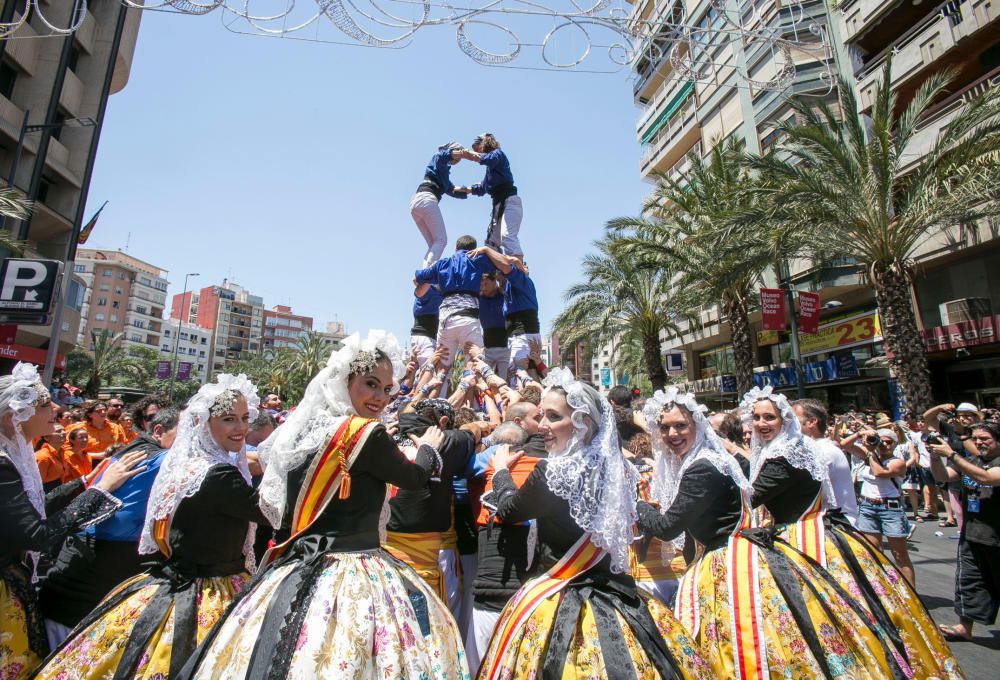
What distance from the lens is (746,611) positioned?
2.75 metres

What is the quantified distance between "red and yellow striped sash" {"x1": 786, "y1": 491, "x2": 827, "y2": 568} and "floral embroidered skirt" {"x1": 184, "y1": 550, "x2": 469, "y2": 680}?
85.4 inches

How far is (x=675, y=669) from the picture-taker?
2.10m

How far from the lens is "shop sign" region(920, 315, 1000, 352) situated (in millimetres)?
14805

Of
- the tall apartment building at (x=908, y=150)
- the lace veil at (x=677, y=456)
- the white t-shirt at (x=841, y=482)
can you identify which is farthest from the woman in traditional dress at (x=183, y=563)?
the tall apartment building at (x=908, y=150)

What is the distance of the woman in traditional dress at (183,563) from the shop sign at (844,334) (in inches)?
821

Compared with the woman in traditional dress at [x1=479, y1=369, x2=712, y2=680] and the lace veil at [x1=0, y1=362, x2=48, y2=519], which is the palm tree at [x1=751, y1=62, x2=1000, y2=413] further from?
the lace veil at [x1=0, y1=362, x2=48, y2=519]

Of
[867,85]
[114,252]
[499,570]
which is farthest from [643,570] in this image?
[114,252]

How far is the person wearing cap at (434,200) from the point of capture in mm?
7852

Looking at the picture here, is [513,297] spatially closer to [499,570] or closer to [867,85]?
[499,570]

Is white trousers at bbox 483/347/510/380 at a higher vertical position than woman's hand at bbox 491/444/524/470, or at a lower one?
higher

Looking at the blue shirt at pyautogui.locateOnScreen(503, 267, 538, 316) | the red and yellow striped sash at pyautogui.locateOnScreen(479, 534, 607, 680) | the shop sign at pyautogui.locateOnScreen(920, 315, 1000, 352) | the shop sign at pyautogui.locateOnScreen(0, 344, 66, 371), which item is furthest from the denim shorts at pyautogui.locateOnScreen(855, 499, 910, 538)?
the shop sign at pyautogui.locateOnScreen(0, 344, 66, 371)

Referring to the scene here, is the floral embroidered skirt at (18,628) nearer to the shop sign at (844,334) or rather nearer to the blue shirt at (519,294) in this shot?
the blue shirt at (519,294)

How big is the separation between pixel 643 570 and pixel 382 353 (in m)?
2.09

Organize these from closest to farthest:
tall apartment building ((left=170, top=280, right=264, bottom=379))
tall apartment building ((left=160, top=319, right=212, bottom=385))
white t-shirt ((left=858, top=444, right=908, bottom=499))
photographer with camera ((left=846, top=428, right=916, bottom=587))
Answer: photographer with camera ((left=846, top=428, right=916, bottom=587)) → white t-shirt ((left=858, top=444, right=908, bottom=499)) → tall apartment building ((left=160, top=319, right=212, bottom=385)) → tall apartment building ((left=170, top=280, right=264, bottom=379))
